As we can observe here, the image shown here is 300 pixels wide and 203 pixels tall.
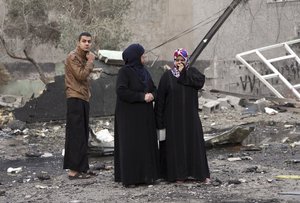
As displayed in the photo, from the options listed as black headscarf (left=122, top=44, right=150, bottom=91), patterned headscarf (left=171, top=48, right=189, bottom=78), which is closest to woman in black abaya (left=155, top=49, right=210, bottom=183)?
patterned headscarf (left=171, top=48, right=189, bottom=78)

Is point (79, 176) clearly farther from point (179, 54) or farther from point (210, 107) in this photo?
point (210, 107)

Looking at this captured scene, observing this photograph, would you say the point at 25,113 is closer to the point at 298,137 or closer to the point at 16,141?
the point at 16,141

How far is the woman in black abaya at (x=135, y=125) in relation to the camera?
6.33 metres

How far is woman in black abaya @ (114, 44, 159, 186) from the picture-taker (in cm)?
633

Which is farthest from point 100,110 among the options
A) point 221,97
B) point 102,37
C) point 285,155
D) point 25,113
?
point 285,155

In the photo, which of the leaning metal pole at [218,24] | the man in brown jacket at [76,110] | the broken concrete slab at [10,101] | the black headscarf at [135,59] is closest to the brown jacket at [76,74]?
the man in brown jacket at [76,110]

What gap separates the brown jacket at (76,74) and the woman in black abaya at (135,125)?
0.62 metres

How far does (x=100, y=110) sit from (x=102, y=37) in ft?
9.82

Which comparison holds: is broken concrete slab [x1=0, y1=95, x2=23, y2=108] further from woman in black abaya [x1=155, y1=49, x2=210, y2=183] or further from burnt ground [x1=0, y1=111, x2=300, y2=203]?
woman in black abaya [x1=155, y1=49, x2=210, y2=183]

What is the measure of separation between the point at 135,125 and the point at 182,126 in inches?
20.7

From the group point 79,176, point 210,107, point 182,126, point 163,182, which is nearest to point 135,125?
point 182,126

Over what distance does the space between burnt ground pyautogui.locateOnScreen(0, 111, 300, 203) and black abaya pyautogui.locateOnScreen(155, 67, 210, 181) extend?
171 millimetres

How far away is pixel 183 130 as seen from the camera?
6387 millimetres

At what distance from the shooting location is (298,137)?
10180mm
